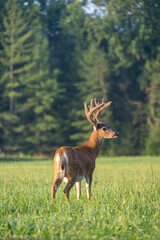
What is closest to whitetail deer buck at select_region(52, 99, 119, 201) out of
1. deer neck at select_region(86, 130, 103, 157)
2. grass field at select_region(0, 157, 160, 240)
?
deer neck at select_region(86, 130, 103, 157)

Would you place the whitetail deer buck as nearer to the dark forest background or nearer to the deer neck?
the deer neck

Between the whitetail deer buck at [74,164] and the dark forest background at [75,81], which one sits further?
the dark forest background at [75,81]

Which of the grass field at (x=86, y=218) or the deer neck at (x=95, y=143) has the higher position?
the deer neck at (x=95, y=143)

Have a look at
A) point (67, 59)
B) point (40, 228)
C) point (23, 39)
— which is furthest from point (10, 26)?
point (40, 228)

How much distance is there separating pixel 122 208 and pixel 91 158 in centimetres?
186

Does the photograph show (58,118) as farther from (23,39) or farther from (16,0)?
(16,0)

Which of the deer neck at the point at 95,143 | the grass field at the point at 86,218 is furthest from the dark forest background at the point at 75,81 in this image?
the grass field at the point at 86,218

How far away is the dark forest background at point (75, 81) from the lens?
3548 cm

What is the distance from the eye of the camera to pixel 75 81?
41.6 m

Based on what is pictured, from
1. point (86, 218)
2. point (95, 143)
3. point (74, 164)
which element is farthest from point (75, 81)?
point (86, 218)

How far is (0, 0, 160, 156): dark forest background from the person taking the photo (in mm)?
35484

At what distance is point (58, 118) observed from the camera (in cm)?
3862

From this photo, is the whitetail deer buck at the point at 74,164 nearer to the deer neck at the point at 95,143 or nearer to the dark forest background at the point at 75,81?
the deer neck at the point at 95,143

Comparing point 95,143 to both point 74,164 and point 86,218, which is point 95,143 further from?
point 86,218
